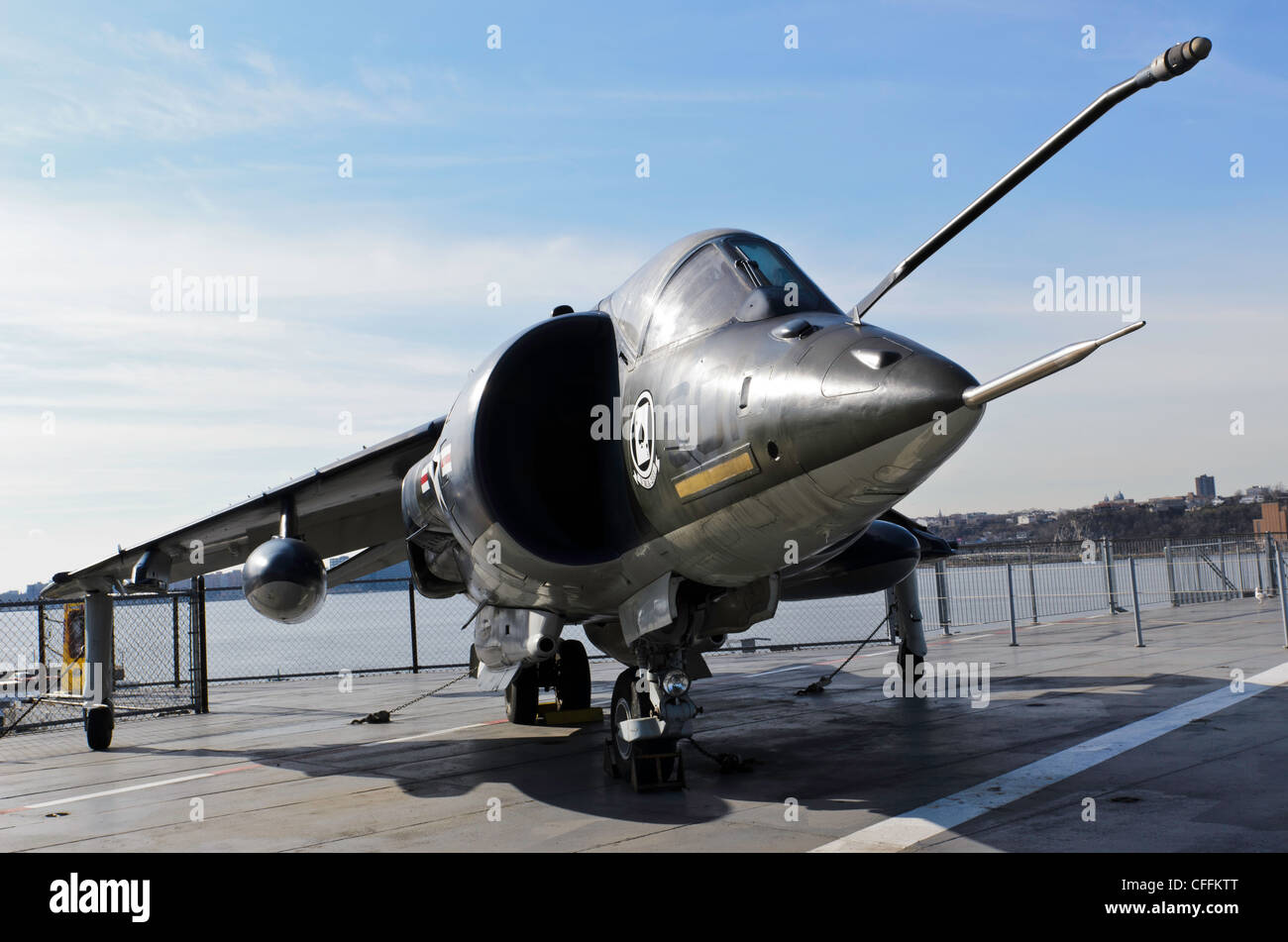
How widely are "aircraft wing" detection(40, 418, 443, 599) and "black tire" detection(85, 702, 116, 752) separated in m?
1.61

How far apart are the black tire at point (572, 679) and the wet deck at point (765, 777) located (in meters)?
0.54

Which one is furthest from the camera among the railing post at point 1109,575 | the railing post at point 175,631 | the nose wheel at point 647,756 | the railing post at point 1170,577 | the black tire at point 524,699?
the railing post at point 1170,577

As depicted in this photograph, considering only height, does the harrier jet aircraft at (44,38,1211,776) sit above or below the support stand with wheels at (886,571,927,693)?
above

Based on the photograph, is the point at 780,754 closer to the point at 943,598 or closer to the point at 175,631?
the point at 175,631

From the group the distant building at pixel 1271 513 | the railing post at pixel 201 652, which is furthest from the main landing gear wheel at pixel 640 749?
the distant building at pixel 1271 513

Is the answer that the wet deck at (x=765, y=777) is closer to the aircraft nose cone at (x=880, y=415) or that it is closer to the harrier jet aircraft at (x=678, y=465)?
the harrier jet aircraft at (x=678, y=465)

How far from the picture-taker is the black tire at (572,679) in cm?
1113

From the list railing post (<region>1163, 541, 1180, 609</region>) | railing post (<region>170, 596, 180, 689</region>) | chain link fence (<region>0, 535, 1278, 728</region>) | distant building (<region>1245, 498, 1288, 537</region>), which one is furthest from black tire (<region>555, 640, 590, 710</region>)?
distant building (<region>1245, 498, 1288, 537</region>)

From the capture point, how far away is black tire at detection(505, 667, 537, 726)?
429 inches

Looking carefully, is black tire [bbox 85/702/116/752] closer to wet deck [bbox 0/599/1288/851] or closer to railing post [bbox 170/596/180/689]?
wet deck [bbox 0/599/1288/851]

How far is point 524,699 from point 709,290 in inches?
256

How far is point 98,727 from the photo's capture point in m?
11.0

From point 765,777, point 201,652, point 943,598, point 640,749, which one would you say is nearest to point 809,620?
point 943,598
